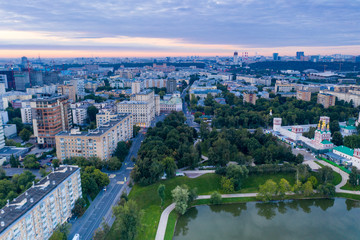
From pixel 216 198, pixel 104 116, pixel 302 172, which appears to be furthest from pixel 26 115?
pixel 302 172

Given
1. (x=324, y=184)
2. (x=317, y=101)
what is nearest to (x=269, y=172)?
(x=324, y=184)

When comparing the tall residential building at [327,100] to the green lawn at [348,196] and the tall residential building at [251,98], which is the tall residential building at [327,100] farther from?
the green lawn at [348,196]

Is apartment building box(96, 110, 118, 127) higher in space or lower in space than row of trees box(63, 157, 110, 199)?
higher

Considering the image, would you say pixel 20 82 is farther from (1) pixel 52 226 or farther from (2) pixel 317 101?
(2) pixel 317 101

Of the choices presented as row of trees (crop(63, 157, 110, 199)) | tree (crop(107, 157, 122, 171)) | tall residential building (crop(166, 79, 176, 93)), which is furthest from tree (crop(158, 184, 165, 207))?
tall residential building (crop(166, 79, 176, 93))

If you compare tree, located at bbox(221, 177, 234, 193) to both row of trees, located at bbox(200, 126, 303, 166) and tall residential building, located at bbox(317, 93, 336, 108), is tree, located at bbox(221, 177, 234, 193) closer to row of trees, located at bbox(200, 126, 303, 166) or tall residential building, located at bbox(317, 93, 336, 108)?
row of trees, located at bbox(200, 126, 303, 166)

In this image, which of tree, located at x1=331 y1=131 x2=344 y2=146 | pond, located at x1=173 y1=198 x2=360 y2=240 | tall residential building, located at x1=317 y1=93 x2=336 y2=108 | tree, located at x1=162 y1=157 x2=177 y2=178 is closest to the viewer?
pond, located at x1=173 y1=198 x2=360 y2=240
